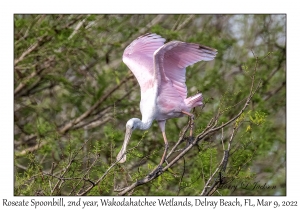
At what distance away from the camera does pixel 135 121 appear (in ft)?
18.6

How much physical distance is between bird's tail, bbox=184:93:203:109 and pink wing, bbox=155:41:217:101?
0.08m

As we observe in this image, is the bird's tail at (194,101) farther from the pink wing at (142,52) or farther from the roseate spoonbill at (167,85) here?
the pink wing at (142,52)

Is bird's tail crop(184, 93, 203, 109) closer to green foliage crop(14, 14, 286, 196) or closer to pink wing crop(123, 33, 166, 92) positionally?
pink wing crop(123, 33, 166, 92)

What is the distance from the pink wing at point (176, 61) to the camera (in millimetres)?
5698

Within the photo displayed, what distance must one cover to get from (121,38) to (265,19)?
219 cm

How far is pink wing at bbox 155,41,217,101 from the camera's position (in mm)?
5698

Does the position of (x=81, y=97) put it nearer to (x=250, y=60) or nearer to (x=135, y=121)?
(x=250, y=60)

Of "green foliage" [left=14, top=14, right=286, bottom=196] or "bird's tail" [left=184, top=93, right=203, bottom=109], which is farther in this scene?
"green foliage" [left=14, top=14, right=286, bottom=196]

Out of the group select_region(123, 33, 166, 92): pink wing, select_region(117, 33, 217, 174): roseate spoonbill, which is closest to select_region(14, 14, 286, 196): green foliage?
select_region(123, 33, 166, 92): pink wing

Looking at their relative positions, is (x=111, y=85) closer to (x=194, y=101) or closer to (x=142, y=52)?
(x=142, y=52)

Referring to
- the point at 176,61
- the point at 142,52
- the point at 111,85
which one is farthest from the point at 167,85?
the point at 111,85

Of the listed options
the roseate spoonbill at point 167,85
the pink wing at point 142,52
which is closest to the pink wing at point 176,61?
the roseate spoonbill at point 167,85

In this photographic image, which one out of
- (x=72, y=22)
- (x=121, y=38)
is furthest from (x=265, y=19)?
(x=72, y=22)

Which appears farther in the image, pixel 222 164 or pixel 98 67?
pixel 98 67
